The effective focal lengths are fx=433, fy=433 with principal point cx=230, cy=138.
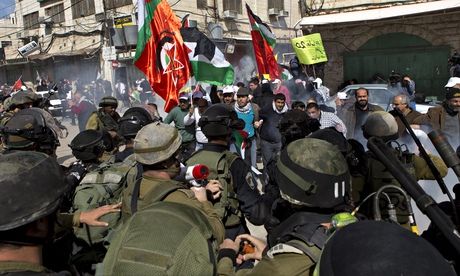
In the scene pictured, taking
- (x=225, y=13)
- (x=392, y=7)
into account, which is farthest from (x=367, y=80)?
(x=225, y=13)

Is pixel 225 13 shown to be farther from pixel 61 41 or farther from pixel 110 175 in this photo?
pixel 110 175

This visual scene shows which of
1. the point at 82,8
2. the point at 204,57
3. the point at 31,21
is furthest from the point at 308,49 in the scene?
the point at 31,21

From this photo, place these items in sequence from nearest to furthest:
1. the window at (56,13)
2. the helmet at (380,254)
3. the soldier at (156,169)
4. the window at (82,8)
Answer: the helmet at (380,254) → the soldier at (156,169) → the window at (82,8) → the window at (56,13)

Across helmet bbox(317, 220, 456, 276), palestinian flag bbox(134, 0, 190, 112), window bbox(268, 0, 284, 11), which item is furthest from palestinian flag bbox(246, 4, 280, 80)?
window bbox(268, 0, 284, 11)

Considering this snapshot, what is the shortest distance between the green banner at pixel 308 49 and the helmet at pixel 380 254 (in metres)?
9.97

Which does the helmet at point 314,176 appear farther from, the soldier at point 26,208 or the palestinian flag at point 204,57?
the palestinian flag at point 204,57

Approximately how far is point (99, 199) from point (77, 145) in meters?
0.70

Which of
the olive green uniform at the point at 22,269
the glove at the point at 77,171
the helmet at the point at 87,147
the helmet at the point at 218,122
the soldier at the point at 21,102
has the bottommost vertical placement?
the glove at the point at 77,171

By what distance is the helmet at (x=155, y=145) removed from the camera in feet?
8.05

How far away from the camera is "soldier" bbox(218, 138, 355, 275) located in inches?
66.0

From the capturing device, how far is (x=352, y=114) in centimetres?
638

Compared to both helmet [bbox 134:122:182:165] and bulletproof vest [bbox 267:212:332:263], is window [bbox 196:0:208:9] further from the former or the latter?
bulletproof vest [bbox 267:212:332:263]

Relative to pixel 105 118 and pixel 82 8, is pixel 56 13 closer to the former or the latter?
pixel 82 8

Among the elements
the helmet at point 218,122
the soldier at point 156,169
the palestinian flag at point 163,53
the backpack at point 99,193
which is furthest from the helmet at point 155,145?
the palestinian flag at point 163,53
